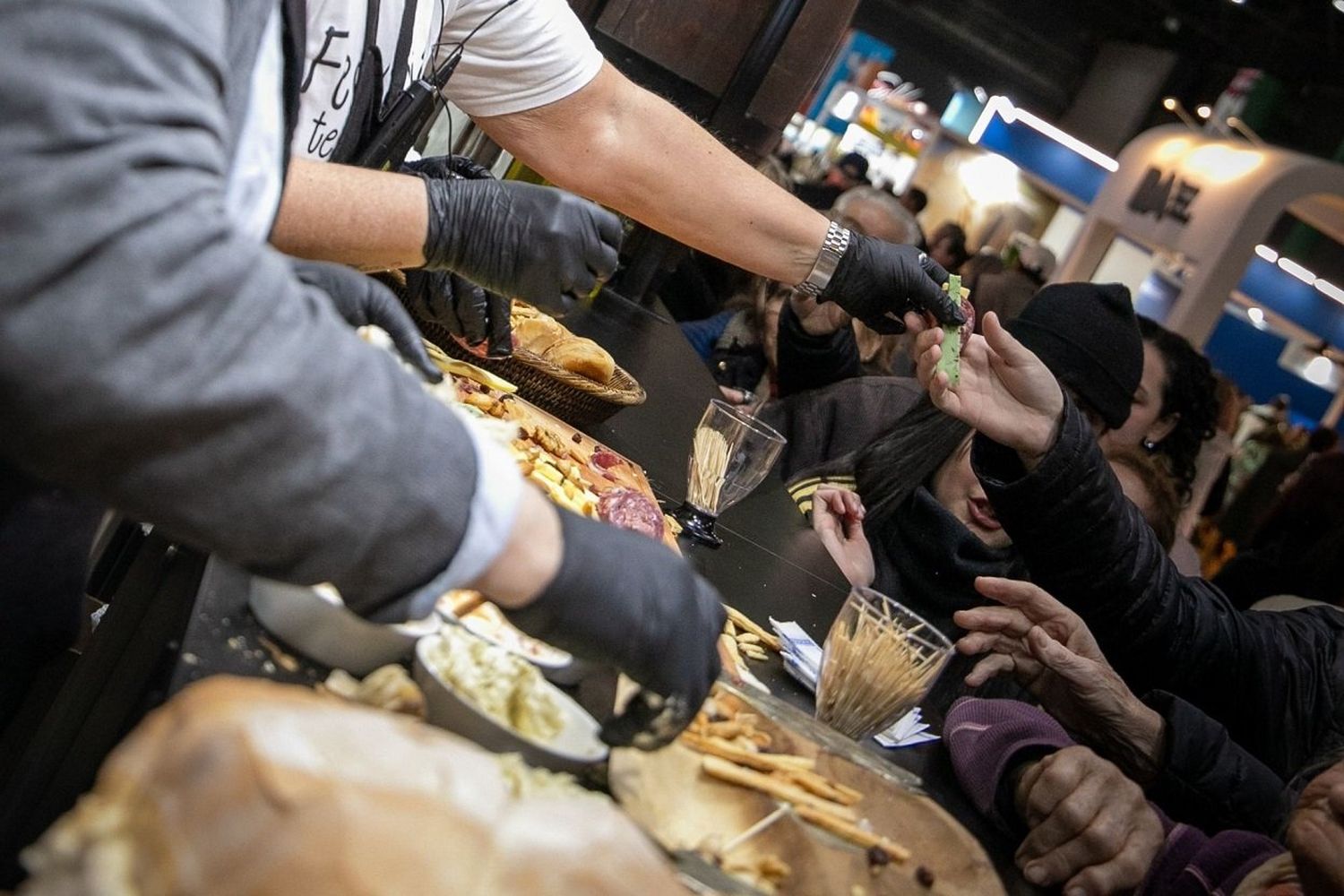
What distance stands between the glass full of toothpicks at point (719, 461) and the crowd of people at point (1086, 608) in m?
0.46

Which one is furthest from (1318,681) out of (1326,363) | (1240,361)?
(1326,363)

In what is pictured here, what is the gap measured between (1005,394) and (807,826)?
1.55m

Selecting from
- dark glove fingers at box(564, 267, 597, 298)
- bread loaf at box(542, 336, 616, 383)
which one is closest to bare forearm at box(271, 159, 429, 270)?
dark glove fingers at box(564, 267, 597, 298)

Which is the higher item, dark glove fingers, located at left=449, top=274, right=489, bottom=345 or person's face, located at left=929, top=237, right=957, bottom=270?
person's face, located at left=929, top=237, right=957, bottom=270

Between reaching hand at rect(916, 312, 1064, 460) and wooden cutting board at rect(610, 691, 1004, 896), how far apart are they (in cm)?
128

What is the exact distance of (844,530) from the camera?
2990mm

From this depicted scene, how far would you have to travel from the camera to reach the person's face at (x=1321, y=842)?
152 centimetres

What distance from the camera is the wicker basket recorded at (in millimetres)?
2275

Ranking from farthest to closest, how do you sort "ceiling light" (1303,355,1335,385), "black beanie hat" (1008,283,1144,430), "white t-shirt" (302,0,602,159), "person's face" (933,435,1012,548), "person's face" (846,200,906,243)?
1. "ceiling light" (1303,355,1335,385)
2. "person's face" (846,200,906,243)
3. "black beanie hat" (1008,283,1144,430)
4. "person's face" (933,435,1012,548)
5. "white t-shirt" (302,0,602,159)

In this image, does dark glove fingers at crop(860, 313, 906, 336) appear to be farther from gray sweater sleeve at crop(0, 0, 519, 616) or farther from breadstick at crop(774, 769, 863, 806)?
gray sweater sleeve at crop(0, 0, 519, 616)

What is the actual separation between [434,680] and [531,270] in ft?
2.93

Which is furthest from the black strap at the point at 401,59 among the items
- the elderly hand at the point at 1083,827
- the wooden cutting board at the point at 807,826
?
the elderly hand at the point at 1083,827

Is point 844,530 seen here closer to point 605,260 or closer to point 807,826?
point 605,260

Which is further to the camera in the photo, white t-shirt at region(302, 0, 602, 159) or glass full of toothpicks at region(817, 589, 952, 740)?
white t-shirt at region(302, 0, 602, 159)
